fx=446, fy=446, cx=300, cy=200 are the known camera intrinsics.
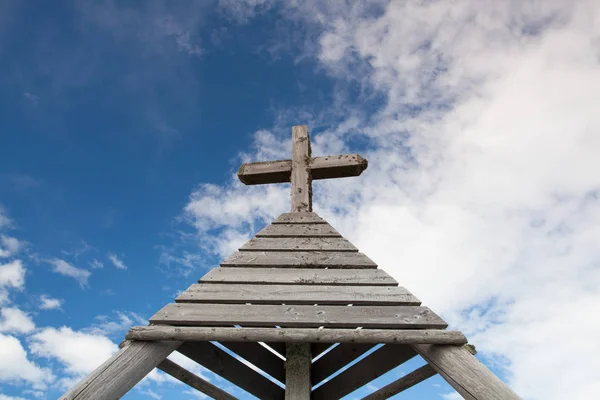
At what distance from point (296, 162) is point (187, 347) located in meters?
2.50

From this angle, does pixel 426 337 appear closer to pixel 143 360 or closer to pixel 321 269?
pixel 321 269

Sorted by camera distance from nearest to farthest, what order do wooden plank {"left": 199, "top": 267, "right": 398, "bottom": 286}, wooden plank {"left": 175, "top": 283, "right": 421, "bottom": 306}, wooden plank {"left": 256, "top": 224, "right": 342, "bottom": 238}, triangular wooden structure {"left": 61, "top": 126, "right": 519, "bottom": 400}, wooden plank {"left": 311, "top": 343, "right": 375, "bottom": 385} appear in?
triangular wooden structure {"left": 61, "top": 126, "right": 519, "bottom": 400}, wooden plank {"left": 175, "top": 283, "right": 421, "bottom": 306}, wooden plank {"left": 199, "top": 267, "right": 398, "bottom": 286}, wooden plank {"left": 256, "top": 224, "right": 342, "bottom": 238}, wooden plank {"left": 311, "top": 343, "right": 375, "bottom": 385}

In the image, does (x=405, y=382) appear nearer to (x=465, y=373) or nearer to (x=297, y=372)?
(x=297, y=372)

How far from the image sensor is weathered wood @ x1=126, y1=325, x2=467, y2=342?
2.89 meters

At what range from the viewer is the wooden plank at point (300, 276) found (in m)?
3.45

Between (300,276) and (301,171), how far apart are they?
1.99 meters

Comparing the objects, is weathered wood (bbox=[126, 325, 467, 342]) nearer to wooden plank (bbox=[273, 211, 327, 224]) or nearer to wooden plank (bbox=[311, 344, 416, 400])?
wooden plank (bbox=[311, 344, 416, 400])

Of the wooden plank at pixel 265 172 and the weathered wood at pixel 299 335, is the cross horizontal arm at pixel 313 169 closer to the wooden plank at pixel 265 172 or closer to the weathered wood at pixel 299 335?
the wooden plank at pixel 265 172

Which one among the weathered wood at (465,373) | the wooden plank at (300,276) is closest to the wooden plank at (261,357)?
the wooden plank at (300,276)

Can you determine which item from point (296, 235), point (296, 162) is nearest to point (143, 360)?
point (296, 235)

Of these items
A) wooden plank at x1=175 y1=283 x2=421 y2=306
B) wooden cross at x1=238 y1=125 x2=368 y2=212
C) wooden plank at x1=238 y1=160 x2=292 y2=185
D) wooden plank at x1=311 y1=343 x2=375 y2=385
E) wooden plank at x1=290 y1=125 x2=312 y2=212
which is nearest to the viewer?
wooden plank at x1=175 y1=283 x2=421 y2=306

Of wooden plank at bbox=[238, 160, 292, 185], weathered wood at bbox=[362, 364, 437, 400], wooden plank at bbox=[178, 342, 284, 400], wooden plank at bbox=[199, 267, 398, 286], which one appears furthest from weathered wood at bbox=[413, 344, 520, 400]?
wooden plank at bbox=[238, 160, 292, 185]

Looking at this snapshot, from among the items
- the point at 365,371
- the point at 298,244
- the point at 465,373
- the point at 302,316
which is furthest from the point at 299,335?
the point at 365,371

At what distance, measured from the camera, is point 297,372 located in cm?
392
